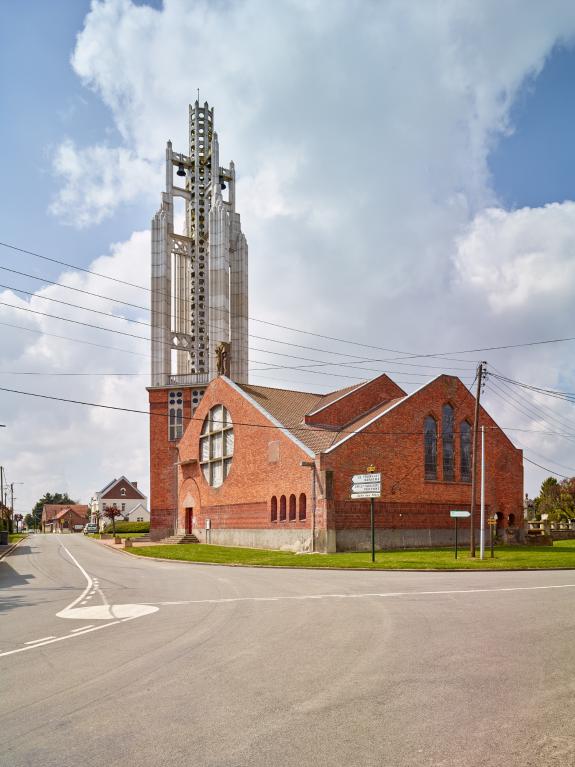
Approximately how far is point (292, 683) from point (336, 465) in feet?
98.4

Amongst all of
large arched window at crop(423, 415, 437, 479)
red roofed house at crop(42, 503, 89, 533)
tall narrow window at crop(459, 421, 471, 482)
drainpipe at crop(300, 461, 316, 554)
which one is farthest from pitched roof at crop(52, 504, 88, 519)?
drainpipe at crop(300, 461, 316, 554)

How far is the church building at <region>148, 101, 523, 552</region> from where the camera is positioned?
37.9 meters

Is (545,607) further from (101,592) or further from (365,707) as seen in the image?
(101,592)

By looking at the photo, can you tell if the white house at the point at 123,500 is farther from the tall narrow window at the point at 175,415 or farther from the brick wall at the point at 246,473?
the brick wall at the point at 246,473

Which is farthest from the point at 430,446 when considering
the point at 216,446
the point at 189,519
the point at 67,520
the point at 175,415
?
the point at 67,520

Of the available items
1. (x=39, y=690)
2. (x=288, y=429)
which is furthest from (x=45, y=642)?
(x=288, y=429)

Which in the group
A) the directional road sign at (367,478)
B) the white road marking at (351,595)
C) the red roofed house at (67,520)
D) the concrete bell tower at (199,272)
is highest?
the concrete bell tower at (199,272)

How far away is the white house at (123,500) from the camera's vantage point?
136 m

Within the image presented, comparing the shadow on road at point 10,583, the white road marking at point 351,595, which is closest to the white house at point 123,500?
the shadow on road at point 10,583

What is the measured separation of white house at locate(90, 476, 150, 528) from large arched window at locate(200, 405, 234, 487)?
284 feet

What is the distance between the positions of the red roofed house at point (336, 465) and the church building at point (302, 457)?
8cm

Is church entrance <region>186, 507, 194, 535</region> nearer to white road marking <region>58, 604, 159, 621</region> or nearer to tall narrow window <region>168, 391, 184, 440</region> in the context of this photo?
tall narrow window <region>168, 391, 184, 440</region>

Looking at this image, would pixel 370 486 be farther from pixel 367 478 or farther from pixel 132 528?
pixel 132 528

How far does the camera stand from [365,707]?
6.43 meters
